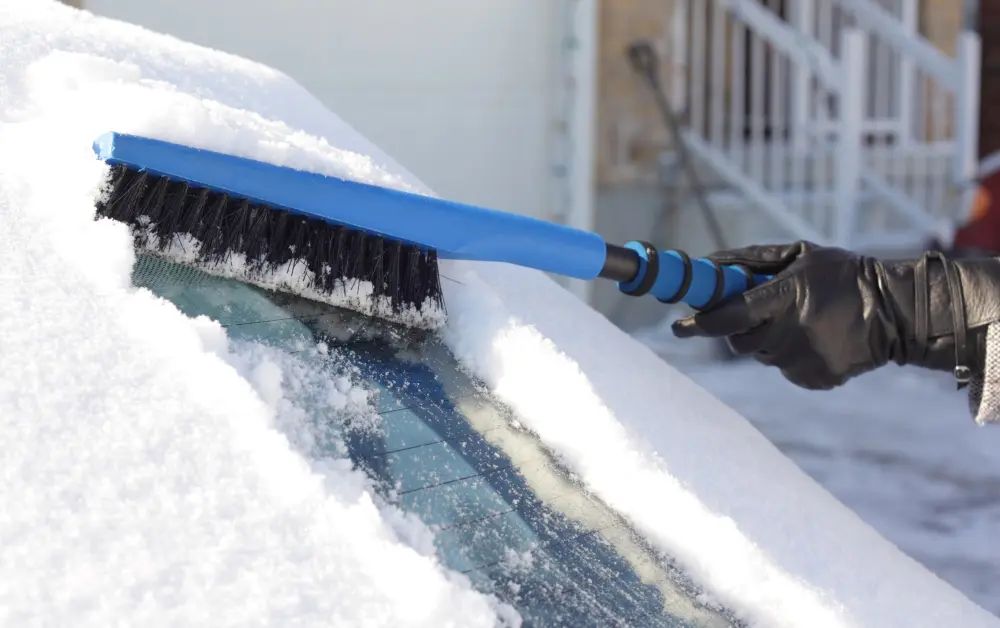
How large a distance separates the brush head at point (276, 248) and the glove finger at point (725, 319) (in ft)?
1.99

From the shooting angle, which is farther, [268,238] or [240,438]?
[268,238]

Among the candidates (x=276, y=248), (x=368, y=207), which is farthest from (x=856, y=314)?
(x=276, y=248)

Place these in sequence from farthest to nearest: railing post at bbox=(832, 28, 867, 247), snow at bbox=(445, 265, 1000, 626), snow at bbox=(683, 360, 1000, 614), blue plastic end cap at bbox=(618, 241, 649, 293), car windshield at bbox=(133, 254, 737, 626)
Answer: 1. railing post at bbox=(832, 28, 867, 247)
2. snow at bbox=(683, 360, 1000, 614)
3. blue plastic end cap at bbox=(618, 241, 649, 293)
4. snow at bbox=(445, 265, 1000, 626)
5. car windshield at bbox=(133, 254, 737, 626)

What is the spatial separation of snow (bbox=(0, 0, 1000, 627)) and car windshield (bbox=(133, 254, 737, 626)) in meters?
0.03

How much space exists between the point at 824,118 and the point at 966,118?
2.46ft

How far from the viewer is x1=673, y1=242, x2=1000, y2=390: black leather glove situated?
1.63 metres

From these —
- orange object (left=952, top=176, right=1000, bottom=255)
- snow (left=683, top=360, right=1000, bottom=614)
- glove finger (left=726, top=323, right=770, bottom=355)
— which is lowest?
snow (left=683, top=360, right=1000, bottom=614)

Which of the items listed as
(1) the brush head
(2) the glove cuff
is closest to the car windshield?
(1) the brush head

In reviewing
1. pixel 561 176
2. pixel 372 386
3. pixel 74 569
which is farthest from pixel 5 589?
pixel 561 176

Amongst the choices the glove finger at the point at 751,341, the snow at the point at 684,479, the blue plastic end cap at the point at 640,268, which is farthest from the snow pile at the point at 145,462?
the glove finger at the point at 751,341

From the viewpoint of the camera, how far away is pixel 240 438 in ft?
2.69

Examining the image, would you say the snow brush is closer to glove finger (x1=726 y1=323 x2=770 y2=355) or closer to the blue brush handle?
the blue brush handle

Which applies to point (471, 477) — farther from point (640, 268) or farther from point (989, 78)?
point (989, 78)

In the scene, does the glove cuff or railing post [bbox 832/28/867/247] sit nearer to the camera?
the glove cuff
